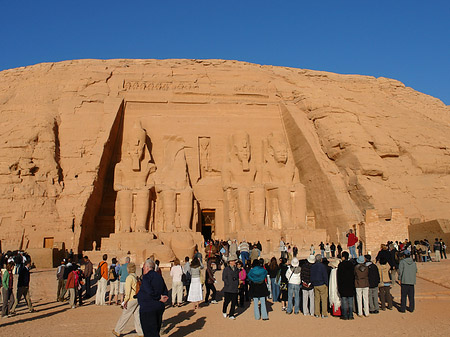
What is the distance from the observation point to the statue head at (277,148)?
19078mm

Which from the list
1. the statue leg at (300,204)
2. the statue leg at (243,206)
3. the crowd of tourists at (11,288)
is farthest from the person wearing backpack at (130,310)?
the statue leg at (300,204)

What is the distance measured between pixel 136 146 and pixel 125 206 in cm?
248

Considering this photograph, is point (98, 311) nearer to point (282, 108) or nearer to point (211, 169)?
point (211, 169)

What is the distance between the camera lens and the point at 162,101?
2034 cm

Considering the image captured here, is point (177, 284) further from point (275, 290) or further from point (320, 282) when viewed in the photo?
point (320, 282)

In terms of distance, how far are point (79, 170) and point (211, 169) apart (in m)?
5.64

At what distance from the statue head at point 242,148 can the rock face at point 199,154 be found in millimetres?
44

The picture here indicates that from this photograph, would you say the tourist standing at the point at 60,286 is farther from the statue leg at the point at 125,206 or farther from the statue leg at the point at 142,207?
the statue leg at the point at 142,207

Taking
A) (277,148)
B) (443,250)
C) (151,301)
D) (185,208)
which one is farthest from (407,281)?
(277,148)

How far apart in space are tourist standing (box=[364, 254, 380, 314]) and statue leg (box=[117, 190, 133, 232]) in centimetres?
1092

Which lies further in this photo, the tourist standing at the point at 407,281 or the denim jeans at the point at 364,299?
the tourist standing at the point at 407,281

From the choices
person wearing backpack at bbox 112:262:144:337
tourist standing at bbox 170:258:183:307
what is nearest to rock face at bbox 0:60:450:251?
tourist standing at bbox 170:258:183:307

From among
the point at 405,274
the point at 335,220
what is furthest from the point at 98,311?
the point at 335,220

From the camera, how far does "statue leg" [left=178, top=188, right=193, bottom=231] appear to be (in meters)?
17.6
